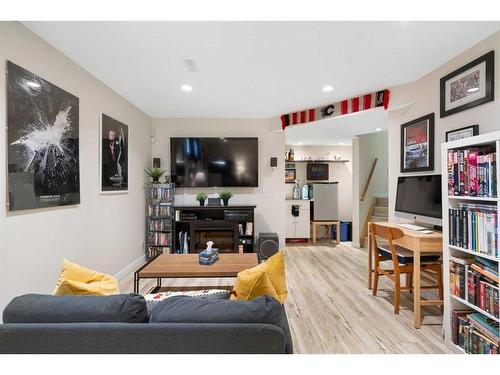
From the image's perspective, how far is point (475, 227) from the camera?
6.05ft

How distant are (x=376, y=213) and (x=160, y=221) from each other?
4.30m

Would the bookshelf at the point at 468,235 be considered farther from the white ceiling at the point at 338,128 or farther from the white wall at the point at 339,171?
the white wall at the point at 339,171

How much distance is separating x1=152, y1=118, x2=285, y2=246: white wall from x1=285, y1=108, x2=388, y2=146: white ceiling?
0.48m

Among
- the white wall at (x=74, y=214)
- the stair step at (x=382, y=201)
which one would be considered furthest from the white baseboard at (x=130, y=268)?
the stair step at (x=382, y=201)

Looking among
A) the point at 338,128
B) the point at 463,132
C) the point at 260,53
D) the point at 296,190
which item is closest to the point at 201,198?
the point at 260,53

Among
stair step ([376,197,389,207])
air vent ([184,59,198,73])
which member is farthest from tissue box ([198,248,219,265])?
stair step ([376,197,389,207])

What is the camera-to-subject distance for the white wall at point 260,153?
15.7 ft

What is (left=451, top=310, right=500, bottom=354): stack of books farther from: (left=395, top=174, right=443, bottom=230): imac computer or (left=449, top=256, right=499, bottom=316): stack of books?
(left=395, top=174, right=443, bottom=230): imac computer

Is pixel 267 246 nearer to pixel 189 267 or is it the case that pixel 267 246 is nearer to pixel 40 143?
pixel 189 267

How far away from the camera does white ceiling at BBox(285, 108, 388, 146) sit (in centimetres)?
414

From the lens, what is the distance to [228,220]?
14.5 feet
